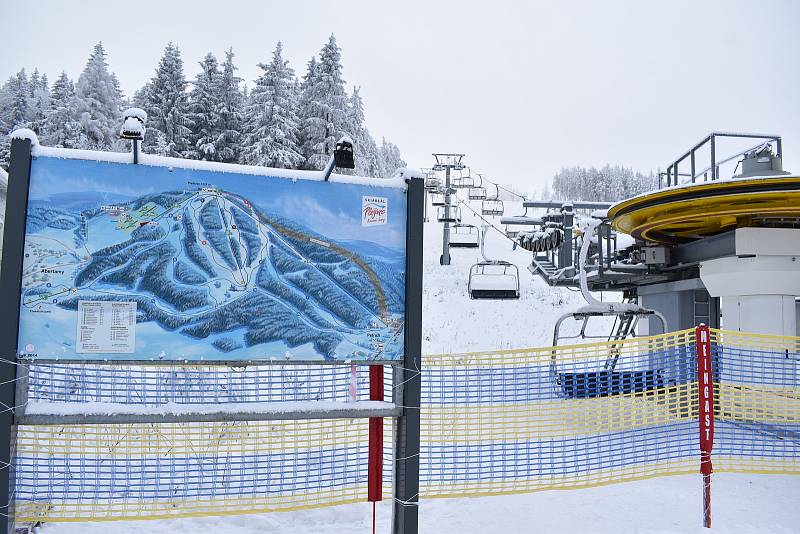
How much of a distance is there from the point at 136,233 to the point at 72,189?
1.38ft

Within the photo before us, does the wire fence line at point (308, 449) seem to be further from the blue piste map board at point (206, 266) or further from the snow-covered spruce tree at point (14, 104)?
the snow-covered spruce tree at point (14, 104)

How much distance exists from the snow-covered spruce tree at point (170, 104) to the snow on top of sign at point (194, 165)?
28879 mm

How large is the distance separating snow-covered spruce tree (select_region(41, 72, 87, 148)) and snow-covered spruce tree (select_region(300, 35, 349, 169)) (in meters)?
12.0

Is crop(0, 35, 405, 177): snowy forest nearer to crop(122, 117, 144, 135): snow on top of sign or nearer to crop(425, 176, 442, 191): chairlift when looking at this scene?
crop(425, 176, 442, 191): chairlift

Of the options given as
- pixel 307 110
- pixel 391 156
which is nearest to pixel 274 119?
pixel 307 110

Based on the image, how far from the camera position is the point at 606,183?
10806cm

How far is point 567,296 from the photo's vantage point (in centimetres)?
3005

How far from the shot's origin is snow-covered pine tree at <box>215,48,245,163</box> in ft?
105

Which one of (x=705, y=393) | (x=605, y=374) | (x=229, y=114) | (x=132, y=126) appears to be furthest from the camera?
(x=229, y=114)

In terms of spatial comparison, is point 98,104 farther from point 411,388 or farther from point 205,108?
point 411,388

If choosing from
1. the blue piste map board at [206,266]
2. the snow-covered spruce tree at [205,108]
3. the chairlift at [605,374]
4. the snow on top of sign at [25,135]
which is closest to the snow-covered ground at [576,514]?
the chairlift at [605,374]

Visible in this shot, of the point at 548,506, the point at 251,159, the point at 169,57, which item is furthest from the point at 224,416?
the point at 169,57

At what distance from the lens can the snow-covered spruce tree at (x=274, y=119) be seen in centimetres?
2970

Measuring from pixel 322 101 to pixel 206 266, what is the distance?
3009cm
